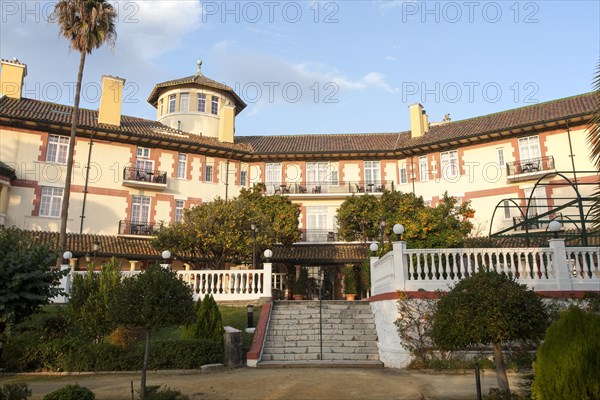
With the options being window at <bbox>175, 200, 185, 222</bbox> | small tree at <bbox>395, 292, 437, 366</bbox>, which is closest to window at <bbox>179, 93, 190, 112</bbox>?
window at <bbox>175, 200, 185, 222</bbox>

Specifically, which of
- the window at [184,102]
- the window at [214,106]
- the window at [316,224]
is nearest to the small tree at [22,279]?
the window at [316,224]

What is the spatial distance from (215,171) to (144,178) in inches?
199

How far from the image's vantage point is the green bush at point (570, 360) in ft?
18.3

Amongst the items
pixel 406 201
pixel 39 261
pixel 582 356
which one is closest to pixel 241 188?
pixel 406 201

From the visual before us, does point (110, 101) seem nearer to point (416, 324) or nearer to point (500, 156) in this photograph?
point (500, 156)

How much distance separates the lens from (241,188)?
33.8 m

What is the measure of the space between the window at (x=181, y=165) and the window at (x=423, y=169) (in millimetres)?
16997

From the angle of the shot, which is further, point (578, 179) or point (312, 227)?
point (312, 227)

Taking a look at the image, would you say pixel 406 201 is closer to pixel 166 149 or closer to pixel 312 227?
pixel 312 227

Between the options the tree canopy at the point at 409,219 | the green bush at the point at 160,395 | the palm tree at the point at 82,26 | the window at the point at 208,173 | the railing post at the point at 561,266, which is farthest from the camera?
the window at the point at 208,173

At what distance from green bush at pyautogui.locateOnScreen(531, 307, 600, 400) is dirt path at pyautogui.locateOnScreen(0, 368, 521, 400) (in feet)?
10.3

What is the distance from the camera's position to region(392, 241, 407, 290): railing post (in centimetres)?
1321

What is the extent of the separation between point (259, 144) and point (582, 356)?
32.5m

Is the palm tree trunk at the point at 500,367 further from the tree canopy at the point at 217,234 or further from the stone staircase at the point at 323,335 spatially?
the tree canopy at the point at 217,234
